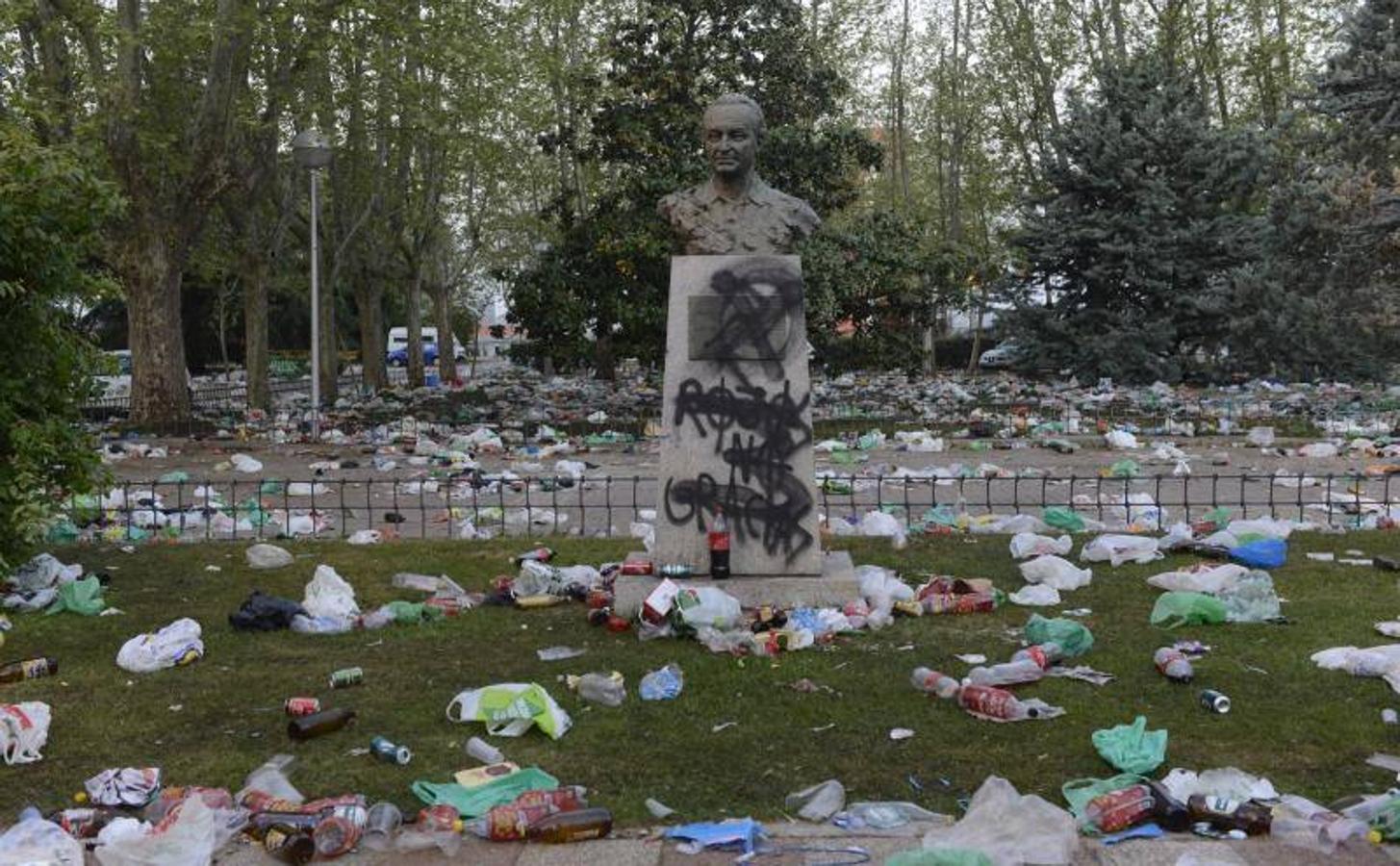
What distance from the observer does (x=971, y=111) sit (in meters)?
37.2

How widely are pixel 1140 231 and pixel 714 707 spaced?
22738mm

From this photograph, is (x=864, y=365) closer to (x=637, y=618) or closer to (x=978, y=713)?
(x=637, y=618)

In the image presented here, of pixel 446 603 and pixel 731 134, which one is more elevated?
pixel 731 134

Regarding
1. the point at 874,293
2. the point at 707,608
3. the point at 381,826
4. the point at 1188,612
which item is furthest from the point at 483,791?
the point at 874,293

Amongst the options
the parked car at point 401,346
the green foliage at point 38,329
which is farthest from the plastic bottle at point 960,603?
the parked car at point 401,346

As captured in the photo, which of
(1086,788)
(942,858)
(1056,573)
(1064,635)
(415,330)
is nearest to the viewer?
(942,858)

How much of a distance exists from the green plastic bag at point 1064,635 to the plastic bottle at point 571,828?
2873mm

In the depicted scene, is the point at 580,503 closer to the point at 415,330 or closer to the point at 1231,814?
the point at 1231,814

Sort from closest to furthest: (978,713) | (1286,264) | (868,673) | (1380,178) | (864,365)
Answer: (978,713)
(868,673)
(864,365)
(1380,178)
(1286,264)

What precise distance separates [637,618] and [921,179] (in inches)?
1657

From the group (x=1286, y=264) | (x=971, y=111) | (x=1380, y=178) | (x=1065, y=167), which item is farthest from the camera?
(x=971, y=111)

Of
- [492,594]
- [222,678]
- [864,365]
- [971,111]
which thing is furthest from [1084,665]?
[971,111]

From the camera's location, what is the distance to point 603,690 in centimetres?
559

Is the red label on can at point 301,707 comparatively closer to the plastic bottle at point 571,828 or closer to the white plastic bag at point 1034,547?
the plastic bottle at point 571,828
